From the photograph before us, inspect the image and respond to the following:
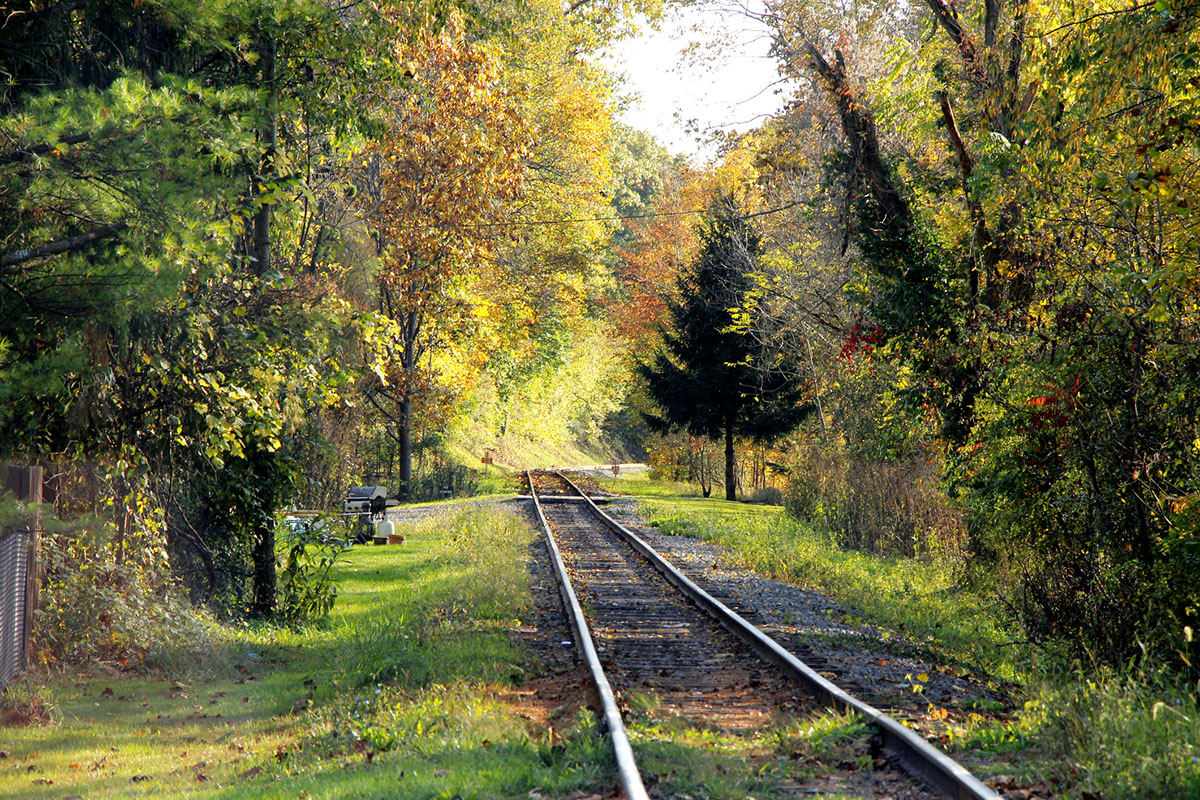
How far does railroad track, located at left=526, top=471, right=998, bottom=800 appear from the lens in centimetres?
574

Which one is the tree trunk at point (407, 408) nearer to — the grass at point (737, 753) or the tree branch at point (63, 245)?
the tree branch at point (63, 245)

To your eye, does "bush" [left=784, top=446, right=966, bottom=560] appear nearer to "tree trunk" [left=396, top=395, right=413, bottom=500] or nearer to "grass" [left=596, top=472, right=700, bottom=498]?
"tree trunk" [left=396, top=395, right=413, bottom=500]

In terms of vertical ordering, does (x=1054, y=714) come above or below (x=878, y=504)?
below

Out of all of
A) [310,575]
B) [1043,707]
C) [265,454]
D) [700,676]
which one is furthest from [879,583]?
[265,454]

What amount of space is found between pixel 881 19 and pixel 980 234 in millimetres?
8244

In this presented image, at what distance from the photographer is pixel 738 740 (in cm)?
677

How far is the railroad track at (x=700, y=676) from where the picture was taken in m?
5.74

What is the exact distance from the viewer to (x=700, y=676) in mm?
8773

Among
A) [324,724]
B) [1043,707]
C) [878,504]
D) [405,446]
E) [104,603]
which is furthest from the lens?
[405,446]

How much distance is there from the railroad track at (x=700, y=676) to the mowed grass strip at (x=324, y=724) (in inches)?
28.5

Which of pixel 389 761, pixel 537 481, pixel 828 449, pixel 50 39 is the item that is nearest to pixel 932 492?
pixel 828 449

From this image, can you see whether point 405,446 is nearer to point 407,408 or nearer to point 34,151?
point 407,408

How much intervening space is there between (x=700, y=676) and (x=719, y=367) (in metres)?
25.1

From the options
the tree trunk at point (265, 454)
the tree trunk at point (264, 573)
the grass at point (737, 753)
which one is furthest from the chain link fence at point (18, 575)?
the grass at point (737, 753)
